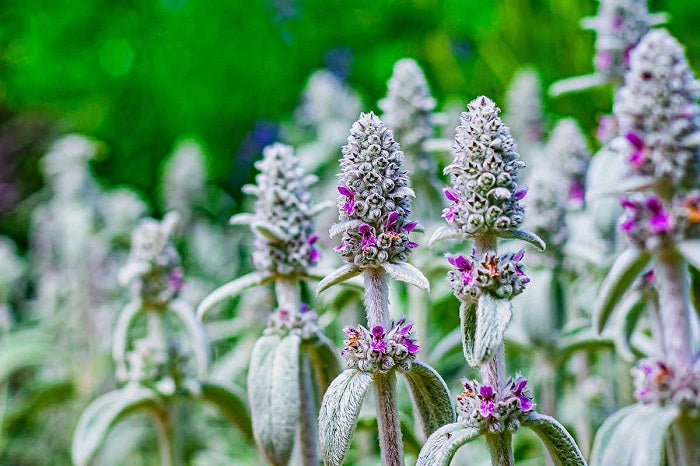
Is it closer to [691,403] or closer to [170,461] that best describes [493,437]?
[691,403]

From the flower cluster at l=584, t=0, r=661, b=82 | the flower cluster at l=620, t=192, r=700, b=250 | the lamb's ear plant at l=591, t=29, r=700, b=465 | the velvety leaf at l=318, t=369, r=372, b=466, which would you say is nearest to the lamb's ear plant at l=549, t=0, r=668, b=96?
the flower cluster at l=584, t=0, r=661, b=82

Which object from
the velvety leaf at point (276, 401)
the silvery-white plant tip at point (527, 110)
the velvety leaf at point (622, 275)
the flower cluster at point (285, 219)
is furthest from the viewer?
the silvery-white plant tip at point (527, 110)

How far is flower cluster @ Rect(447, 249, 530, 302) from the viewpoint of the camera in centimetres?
167

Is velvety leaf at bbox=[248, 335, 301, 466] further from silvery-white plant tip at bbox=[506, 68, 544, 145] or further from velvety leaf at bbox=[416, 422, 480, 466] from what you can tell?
silvery-white plant tip at bbox=[506, 68, 544, 145]

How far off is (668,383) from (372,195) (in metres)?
0.81

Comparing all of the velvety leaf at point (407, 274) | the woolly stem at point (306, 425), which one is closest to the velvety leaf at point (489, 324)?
the velvety leaf at point (407, 274)

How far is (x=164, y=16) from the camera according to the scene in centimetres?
807

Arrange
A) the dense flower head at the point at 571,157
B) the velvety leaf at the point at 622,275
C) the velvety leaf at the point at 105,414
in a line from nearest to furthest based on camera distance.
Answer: the velvety leaf at the point at 622,275 < the velvety leaf at the point at 105,414 < the dense flower head at the point at 571,157

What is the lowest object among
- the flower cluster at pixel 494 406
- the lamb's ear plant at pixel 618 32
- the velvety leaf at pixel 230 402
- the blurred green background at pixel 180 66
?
the flower cluster at pixel 494 406

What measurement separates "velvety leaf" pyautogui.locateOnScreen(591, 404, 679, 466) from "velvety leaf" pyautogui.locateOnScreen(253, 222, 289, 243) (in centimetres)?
94

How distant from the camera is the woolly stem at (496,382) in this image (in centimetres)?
170

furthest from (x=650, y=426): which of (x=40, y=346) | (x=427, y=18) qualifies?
(x=427, y=18)

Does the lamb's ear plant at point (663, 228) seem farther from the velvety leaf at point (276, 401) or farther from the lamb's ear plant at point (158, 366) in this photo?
the lamb's ear plant at point (158, 366)

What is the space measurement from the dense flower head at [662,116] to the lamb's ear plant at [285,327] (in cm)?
84
